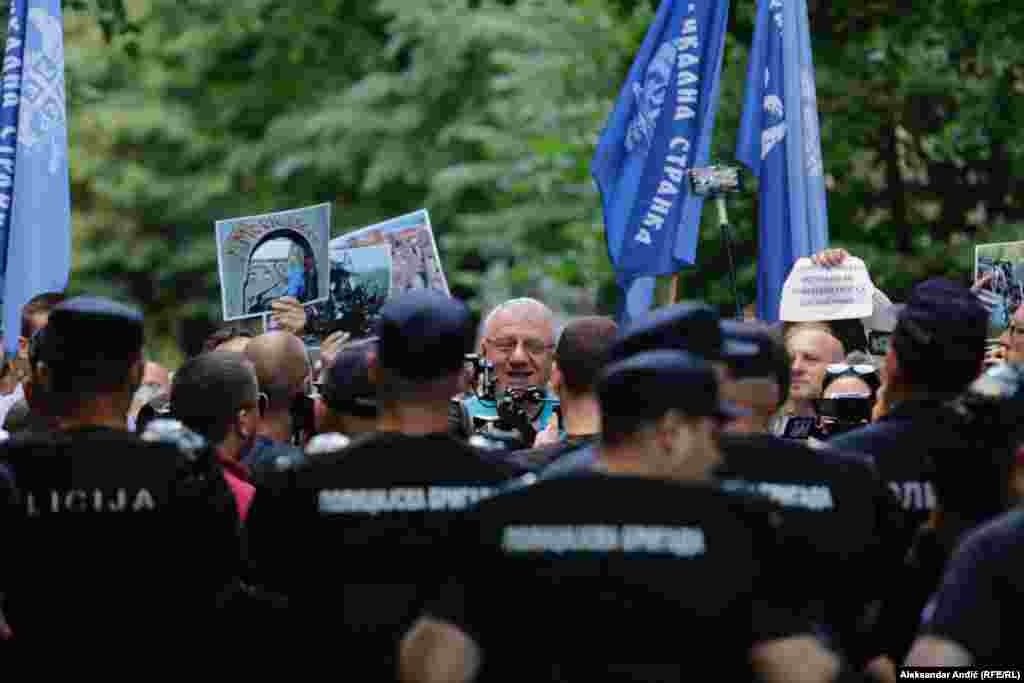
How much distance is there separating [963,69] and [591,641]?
11.9 meters

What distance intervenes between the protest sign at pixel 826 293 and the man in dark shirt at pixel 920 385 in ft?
10.2

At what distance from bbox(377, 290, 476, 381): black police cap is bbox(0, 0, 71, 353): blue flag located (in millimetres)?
4543

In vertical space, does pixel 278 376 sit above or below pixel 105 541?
above

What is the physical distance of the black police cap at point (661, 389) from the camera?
4.64 meters

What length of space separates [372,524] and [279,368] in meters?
2.36

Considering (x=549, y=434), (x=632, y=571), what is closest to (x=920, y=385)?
(x=632, y=571)

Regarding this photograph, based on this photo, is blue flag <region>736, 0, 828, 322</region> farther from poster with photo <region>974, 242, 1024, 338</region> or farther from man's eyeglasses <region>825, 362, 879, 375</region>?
man's eyeglasses <region>825, 362, 879, 375</region>

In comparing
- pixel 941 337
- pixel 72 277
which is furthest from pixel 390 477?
pixel 72 277

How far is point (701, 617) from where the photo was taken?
14.7 ft

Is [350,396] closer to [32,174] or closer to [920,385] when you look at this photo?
[920,385]

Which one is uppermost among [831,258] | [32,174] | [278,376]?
[32,174]

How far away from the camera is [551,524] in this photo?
457 centimetres

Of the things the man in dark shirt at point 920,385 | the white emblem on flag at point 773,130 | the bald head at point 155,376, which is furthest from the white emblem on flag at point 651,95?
the man in dark shirt at point 920,385

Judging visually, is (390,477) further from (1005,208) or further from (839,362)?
(1005,208)
